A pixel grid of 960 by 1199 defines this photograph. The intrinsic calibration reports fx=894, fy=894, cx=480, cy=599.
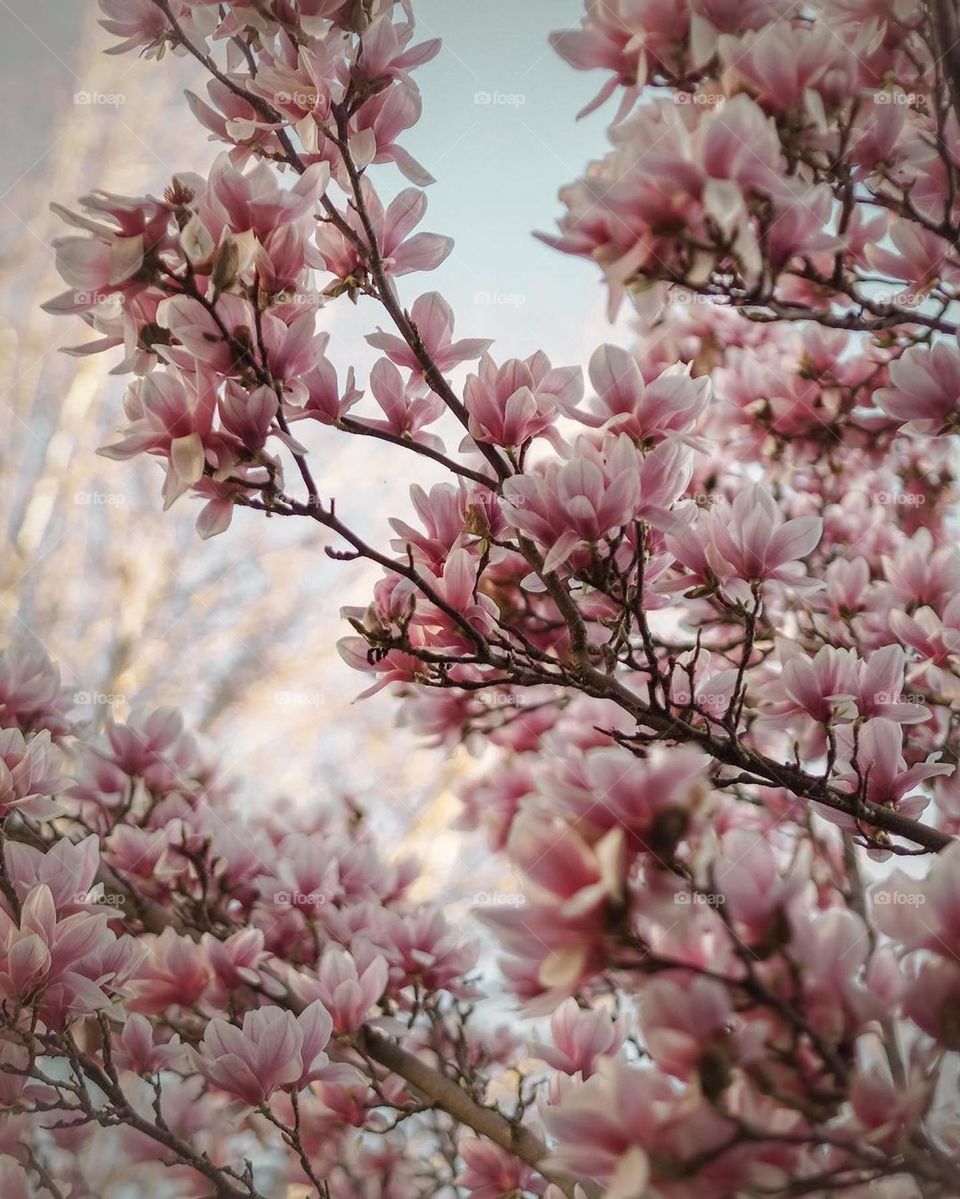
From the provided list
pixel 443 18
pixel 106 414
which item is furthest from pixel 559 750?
pixel 106 414

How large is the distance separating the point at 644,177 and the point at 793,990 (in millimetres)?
348

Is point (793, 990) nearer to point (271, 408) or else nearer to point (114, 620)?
point (271, 408)

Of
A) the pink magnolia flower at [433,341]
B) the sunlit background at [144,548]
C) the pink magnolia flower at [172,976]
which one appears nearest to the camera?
the pink magnolia flower at [433,341]

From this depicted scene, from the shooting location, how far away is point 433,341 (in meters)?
0.62

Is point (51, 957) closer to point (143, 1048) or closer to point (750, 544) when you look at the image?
point (143, 1048)

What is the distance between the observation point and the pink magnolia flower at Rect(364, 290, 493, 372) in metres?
0.61

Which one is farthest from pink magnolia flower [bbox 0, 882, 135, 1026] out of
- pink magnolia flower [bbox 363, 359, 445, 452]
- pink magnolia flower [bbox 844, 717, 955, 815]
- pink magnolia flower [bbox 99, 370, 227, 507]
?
pink magnolia flower [bbox 844, 717, 955, 815]

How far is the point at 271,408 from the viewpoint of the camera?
0.52 m

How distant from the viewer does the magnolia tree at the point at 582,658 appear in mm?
286

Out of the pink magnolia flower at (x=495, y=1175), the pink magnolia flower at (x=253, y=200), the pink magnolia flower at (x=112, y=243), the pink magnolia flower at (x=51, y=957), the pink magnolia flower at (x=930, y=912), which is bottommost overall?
the pink magnolia flower at (x=495, y=1175)

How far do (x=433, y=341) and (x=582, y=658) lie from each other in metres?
0.25

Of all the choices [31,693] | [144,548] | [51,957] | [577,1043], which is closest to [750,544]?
[577,1043]

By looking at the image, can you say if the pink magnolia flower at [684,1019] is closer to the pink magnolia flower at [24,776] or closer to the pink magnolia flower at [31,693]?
the pink magnolia flower at [24,776]

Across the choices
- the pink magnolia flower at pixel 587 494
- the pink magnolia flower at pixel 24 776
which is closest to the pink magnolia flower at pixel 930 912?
the pink magnolia flower at pixel 587 494
